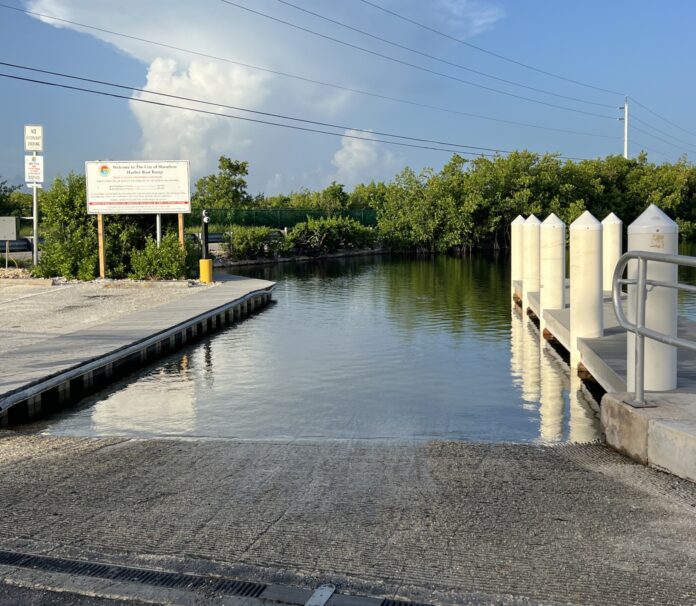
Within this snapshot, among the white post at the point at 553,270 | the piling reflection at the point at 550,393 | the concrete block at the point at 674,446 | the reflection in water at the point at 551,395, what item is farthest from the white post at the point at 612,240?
the concrete block at the point at 674,446

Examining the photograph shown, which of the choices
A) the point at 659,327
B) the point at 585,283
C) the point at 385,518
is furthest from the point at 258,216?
the point at 385,518

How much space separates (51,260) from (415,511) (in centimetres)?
2475

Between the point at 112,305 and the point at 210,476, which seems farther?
the point at 112,305

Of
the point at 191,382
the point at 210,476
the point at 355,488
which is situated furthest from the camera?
the point at 191,382

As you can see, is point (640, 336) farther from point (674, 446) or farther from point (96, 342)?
point (96, 342)

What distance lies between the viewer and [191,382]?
1145cm

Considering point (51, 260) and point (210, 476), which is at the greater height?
point (51, 260)

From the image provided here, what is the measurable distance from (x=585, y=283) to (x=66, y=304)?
13739 mm

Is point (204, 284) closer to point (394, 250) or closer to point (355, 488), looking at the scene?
point (355, 488)

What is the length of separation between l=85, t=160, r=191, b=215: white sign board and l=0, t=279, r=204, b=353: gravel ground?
9.70 ft

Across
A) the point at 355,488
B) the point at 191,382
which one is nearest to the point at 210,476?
the point at 355,488

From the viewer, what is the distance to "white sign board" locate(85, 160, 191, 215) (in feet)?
85.0

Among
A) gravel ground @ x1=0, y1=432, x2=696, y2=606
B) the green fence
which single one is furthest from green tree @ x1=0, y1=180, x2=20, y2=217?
gravel ground @ x1=0, y1=432, x2=696, y2=606

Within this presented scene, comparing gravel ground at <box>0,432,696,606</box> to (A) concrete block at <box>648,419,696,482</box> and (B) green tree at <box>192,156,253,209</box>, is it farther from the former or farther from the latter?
(B) green tree at <box>192,156,253,209</box>
